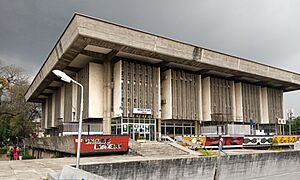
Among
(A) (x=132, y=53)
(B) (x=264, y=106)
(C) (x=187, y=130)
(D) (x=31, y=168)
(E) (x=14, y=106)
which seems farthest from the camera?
(E) (x=14, y=106)

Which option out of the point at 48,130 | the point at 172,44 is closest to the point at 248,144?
the point at 172,44

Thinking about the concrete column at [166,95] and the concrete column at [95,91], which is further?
the concrete column at [166,95]

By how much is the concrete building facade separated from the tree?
803cm

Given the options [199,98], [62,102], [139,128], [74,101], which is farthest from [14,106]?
[199,98]

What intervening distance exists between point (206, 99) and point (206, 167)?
22681 millimetres

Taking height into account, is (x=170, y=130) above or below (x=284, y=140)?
above

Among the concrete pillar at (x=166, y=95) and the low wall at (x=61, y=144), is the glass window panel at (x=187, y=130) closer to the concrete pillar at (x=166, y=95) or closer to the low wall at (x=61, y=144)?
the concrete pillar at (x=166, y=95)

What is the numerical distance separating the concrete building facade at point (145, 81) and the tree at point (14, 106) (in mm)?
8029

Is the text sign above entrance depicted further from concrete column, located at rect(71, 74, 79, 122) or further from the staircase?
concrete column, located at rect(71, 74, 79, 122)

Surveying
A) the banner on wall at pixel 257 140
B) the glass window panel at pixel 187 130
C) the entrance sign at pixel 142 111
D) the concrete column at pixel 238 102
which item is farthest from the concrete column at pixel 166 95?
the concrete column at pixel 238 102

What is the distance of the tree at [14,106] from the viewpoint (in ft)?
150

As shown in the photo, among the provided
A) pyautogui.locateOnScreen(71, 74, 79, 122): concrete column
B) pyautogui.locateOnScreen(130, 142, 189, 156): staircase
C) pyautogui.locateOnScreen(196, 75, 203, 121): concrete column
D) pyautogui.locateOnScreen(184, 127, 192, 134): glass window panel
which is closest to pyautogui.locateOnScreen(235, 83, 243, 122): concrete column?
→ pyautogui.locateOnScreen(196, 75, 203, 121): concrete column

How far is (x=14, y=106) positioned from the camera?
50.1 meters

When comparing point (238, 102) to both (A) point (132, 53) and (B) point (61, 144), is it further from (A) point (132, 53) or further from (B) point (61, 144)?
(B) point (61, 144)
